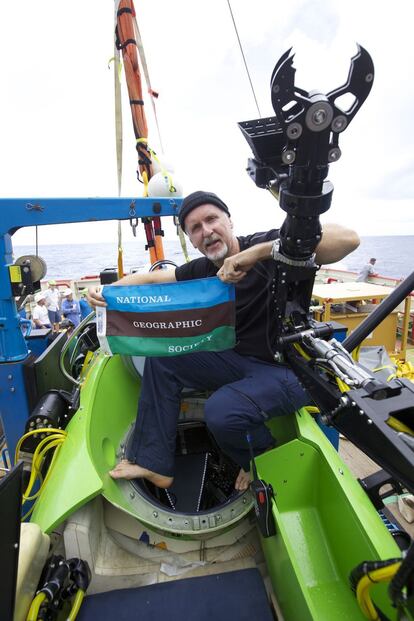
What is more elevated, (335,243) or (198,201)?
(198,201)

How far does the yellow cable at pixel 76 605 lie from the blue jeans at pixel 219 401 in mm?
636

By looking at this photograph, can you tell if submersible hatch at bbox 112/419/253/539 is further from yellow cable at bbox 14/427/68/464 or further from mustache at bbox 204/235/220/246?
mustache at bbox 204/235/220/246

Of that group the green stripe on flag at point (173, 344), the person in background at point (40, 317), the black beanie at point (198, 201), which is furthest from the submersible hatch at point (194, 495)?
the person in background at point (40, 317)

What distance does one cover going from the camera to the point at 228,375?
84.6 inches

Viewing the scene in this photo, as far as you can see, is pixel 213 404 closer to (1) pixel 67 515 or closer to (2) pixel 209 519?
(2) pixel 209 519

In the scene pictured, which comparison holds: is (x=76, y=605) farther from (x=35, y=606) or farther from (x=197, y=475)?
(x=197, y=475)

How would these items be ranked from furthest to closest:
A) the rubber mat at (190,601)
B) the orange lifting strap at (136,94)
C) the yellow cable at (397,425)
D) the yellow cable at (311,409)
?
1. the orange lifting strap at (136,94)
2. the yellow cable at (311,409)
3. the rubber mat at (190,601)
4. the yellow cable at (397,425)

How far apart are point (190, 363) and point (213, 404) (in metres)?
0.39

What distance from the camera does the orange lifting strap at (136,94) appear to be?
3.23 m

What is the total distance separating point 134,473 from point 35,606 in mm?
747

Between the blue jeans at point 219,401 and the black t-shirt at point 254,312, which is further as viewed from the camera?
the black t-shirt at point 254,312

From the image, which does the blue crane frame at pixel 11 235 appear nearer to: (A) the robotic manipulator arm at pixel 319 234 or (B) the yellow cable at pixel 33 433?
(B) the yellow cable at pixel 33 433

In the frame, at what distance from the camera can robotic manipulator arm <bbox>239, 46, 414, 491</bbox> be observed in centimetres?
84

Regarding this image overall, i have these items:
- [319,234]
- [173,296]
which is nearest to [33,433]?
[173,296]
